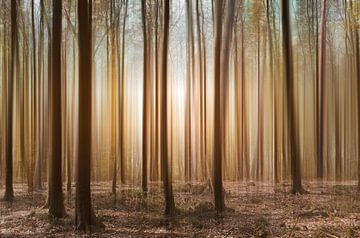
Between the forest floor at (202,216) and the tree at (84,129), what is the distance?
0.22 metres

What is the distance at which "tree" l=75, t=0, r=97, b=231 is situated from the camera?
5039mm

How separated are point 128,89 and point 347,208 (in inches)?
213

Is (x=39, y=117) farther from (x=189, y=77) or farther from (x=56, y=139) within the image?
(x=189, y=77)

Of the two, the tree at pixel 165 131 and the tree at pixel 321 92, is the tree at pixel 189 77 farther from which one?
the tree at pixel 321 92

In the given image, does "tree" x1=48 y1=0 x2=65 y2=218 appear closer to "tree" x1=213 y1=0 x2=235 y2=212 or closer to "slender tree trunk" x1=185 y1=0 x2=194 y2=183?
"tree" x1=213 y1=0 x2=235 y2=212

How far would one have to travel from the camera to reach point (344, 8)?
24.5 feet

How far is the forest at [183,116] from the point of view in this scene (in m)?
5.42

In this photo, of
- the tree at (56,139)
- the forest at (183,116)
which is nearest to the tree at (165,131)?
the forest at (183,116)

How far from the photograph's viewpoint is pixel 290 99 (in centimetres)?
651

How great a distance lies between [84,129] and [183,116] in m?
3.12

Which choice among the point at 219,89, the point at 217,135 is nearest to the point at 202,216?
the point at 217,135

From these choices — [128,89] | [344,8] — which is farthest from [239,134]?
[344,8]

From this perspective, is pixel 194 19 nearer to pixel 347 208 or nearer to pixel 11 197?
pixel 347 208

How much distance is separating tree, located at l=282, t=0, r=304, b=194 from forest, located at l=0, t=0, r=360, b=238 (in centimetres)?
3
